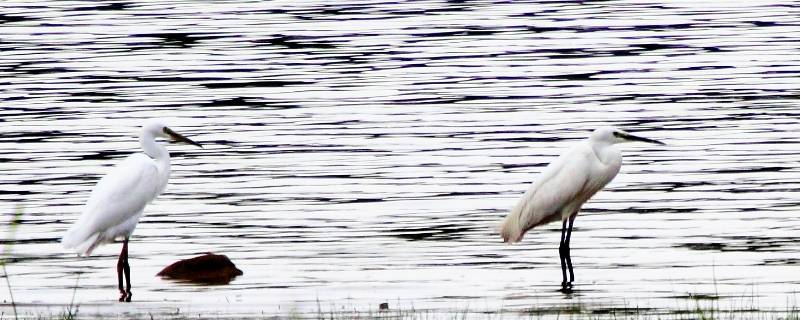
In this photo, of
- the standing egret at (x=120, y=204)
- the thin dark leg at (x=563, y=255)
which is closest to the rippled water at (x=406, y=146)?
the thin dark leg at (x=563, y=255)

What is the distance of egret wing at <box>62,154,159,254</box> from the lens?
13.5 metres

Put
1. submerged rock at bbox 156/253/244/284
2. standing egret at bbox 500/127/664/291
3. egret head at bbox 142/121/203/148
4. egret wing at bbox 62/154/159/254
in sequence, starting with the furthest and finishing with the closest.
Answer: egret head at bbox 142/121/203/148
standing egret at bbox 500/127/664/291
egret wing at bbox 62/154/159/254
submerged rock at bbox 156/253/244/284

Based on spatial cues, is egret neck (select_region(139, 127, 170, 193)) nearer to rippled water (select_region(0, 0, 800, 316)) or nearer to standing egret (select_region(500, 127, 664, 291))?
rippled water (select_region(0, 0, 800, 316))

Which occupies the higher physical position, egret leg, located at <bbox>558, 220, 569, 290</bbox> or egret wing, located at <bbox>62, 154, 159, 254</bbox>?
egret wing, located at <bbox>62, 154, 159, 254</bbox>

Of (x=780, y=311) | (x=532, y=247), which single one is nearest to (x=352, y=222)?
(x=532, y=247)

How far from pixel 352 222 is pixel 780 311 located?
576cm

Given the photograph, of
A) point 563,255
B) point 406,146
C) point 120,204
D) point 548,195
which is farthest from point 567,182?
point 406,146

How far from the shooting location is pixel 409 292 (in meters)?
12.8

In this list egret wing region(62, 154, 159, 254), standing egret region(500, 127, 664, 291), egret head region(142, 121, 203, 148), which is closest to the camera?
egret wing region(62, 154, 159, 254)

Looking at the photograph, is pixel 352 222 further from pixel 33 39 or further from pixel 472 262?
pixel 33 39

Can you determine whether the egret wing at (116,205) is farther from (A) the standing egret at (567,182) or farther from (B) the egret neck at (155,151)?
(A) the standing egret at (567,182)

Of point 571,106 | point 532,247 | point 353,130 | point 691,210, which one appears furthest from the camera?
point 571,106

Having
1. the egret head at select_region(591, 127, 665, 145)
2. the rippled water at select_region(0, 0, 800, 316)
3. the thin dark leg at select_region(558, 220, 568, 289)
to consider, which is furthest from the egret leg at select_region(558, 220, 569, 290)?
the egret head at select_region(591, 127, 665, 145)

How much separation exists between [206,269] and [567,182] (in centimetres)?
259
